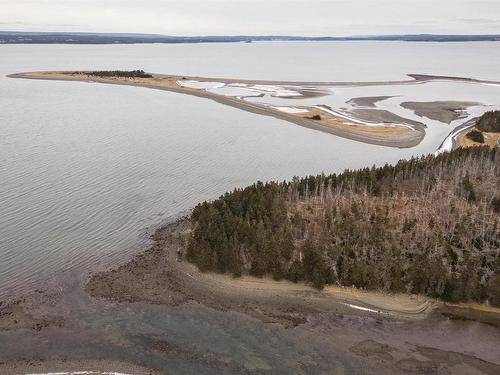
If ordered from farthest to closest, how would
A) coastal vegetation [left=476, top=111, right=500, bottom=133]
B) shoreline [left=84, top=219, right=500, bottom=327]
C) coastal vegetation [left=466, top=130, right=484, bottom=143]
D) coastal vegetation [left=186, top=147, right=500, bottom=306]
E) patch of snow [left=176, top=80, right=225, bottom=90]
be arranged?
patch of snow [left=176, top=80, right=225, bottom=90], coastal vegetation [left=476, top=111, right=500, bottom=133], coastal vegetation [left=466, top=130, right=484, bottom=143], coastal vegetation [left=186, top=147, right=500, bottom=306], shoreline [left=84, top=219, right=500, bottom=327]

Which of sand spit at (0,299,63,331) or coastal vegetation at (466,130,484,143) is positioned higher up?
coastal vegetation at (466,130,484,143)

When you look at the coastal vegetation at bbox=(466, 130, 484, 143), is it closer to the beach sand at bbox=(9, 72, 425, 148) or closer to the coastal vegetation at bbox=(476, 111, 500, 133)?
the coastal vegetation at bbox=(476, 111, 500, 133)

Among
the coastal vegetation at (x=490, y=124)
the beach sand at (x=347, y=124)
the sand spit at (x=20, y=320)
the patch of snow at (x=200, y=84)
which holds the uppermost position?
the patch of snow at (x=200, y=84)

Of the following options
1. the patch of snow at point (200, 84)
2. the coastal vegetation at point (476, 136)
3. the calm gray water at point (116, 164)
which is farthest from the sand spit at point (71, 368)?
the patch of snow at point (200, 84)

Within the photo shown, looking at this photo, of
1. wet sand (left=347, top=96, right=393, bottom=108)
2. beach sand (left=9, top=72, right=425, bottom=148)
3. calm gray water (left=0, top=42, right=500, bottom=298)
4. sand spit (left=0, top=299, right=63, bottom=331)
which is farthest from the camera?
wet sand (left=347, top=96, right=393, bottom=108)

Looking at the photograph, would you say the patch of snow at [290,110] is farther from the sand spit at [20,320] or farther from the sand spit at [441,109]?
the sand spit at [20,320]

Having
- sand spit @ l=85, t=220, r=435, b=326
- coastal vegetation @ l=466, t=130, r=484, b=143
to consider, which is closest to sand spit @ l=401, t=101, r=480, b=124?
coastal vegetation @ l=466, t=130, r=484, b=143
